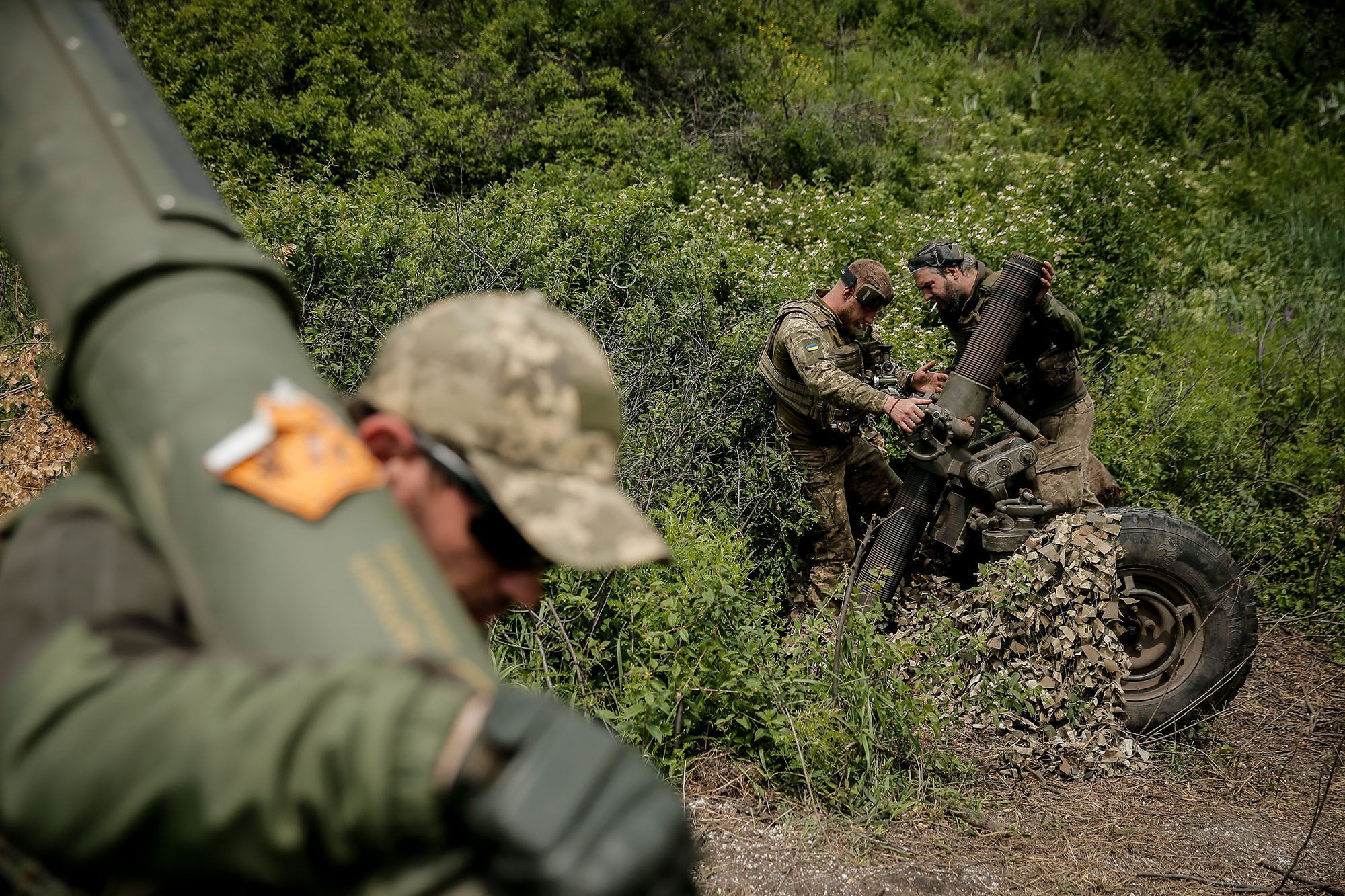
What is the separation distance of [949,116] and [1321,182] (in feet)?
13.3

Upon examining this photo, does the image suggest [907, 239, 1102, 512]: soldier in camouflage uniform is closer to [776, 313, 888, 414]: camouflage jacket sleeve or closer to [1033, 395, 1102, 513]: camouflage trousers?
[1033, 395, 1102, 513]: camouflage trousers

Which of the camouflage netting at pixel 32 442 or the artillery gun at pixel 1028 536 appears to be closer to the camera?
the camouflage netting at pixel 32 442

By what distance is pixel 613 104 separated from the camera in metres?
10.8

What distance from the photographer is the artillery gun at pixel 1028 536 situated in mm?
4898

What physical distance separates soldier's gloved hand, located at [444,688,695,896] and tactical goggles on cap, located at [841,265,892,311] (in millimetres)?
5133

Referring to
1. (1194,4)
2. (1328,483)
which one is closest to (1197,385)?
(1328,483)

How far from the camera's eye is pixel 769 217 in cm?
892

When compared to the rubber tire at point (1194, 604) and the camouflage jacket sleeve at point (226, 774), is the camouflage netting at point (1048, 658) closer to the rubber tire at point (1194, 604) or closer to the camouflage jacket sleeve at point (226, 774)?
the rubber tire at point (1194, 604)

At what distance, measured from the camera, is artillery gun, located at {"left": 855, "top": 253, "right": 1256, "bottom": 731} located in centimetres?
490

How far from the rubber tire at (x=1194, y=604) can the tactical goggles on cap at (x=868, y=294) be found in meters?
1.80

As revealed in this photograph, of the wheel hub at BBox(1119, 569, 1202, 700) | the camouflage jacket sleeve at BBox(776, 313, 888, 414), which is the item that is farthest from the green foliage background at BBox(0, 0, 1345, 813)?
the wheel hub at BBox(1119, 569, 1202, 700)

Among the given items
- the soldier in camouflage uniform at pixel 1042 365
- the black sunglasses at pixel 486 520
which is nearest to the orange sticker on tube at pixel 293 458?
the black sunglasses at pixel 486 520

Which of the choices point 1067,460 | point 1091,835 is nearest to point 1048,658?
point 1091,835

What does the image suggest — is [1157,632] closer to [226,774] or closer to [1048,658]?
[1048,658]
